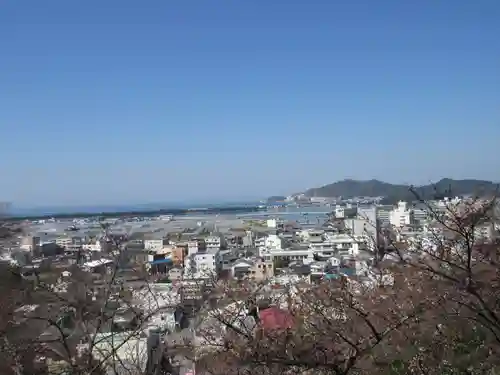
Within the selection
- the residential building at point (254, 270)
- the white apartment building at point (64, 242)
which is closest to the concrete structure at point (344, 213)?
the residential building at point (254, 270)

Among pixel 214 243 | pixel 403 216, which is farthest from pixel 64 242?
pixel 214 243

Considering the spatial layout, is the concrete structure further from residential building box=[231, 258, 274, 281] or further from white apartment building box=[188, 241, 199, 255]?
white apartment building box=[188, 241, 199, 255]

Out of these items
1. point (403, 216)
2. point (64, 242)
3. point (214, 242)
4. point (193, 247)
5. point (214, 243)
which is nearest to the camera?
point (403, 216)

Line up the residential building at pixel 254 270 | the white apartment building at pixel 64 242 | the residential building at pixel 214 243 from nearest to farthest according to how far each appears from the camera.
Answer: the residential building at pixel 254 270 < the white apartment building at pixel 64 242 < the residential building at pixel 214 243

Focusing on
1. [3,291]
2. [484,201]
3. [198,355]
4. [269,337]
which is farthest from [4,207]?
[484,201]

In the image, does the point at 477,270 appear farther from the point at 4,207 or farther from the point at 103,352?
the point at 4,207

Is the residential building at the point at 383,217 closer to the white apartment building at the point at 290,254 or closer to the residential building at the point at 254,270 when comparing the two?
the residential building at the point at 254,270

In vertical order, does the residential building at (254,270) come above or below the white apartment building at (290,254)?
above

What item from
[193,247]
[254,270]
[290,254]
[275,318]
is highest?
[275,318]

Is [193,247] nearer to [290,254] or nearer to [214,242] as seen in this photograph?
[214,242]
